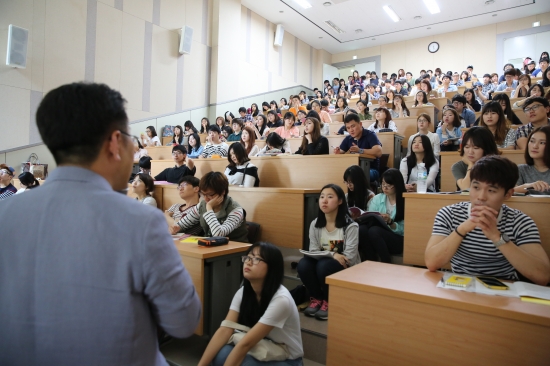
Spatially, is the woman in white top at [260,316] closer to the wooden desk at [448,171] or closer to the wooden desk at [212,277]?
the wooden desk at [212,277]

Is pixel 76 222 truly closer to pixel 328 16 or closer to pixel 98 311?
pixel 98 311

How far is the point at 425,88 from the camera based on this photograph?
238 inches

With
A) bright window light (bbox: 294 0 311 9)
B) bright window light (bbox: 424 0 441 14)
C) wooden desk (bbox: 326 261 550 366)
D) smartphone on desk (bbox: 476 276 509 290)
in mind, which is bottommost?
wooden desk (bbox: 326 261 550 366)

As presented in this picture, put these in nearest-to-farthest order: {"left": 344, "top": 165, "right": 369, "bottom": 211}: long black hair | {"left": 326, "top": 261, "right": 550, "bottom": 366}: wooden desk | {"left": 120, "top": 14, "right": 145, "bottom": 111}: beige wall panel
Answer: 1. {"left": 326, "top": 261, "right": 550, "bottom": 366}: wooden desk
2. {"left": 344, "top": 165, "right": 369, "bottom": 211}: long black hair
3. {"left": 120, "top": 14, "right": 145, "bottom": 111}: beige wall panel

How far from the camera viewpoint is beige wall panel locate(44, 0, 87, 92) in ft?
18.2

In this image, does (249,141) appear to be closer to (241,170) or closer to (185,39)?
(241,170)

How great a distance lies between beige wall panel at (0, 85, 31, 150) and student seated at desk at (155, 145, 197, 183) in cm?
303

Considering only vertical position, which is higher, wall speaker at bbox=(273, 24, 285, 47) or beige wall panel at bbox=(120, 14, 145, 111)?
wall speaker at bbox=(273, 24, 285, 47)

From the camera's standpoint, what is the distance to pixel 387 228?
2.25 metres

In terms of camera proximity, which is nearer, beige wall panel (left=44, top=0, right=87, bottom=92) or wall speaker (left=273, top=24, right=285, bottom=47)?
beige wall panel (left=44, top=0, right=87, bottom=92)

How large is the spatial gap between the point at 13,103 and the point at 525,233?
6426mm

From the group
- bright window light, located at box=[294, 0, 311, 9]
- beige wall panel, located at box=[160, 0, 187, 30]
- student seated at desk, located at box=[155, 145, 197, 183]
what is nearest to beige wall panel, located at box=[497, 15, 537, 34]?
bright window light, located at box=[294, 0, 311, 9]

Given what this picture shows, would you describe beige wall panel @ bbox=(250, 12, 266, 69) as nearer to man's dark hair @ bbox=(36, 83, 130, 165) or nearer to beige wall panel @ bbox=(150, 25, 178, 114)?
beige wall panel @ bbox=(150, 25, 178, 114)

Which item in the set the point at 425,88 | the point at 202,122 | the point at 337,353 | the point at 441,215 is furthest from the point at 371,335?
the point at 202,122
